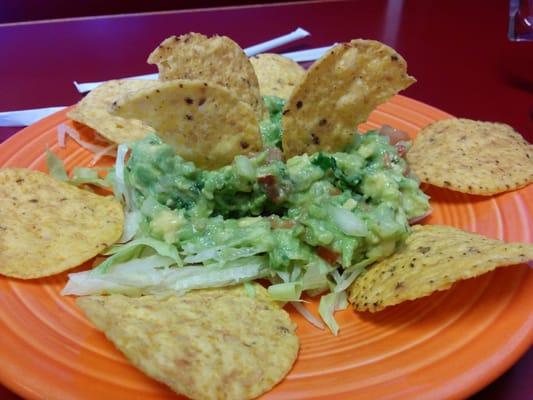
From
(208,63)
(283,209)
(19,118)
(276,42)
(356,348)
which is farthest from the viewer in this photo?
(276,42)

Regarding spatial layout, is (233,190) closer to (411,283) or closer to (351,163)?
(351,163)

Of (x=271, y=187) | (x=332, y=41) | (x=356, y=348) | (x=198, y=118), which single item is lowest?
(x=356, y=348)

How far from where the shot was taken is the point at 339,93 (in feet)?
5.41

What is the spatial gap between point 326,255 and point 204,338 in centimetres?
46

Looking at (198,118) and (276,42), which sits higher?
(198,118)

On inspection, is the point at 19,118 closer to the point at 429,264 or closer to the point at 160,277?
the point at 160,277

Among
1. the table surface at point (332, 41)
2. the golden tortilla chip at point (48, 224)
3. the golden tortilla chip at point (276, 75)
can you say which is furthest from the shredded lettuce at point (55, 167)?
the golden tortilla chip at point (276, 75)

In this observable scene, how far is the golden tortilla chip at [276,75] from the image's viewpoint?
7.34 ft

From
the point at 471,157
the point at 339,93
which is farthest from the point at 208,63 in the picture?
the point at 471,157

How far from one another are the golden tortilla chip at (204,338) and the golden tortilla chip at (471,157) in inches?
29.0

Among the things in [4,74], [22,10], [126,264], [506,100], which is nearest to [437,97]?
[506,100]

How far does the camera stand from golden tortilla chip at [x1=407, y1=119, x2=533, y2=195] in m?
1.76

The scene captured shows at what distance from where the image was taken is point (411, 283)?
130cm

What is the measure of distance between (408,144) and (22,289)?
1291 mm
